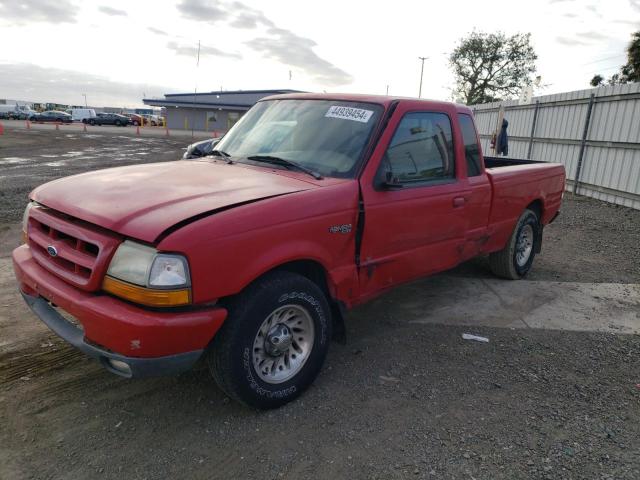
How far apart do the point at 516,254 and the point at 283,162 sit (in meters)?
3.50

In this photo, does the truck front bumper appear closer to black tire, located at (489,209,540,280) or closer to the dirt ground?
the dirt ground

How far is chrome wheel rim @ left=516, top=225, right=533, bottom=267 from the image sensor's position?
5.79 m

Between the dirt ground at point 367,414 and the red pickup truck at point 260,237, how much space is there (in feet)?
1.17

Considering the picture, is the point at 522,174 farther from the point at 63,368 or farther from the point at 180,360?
the point at 63,368

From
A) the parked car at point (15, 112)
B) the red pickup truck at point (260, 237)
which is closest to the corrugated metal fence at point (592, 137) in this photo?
the red pickup truck at point (260, 237)

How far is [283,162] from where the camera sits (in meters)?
3.59

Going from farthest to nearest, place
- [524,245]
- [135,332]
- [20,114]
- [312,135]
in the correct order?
[20,114], [524,245], [312,135], [135,332]

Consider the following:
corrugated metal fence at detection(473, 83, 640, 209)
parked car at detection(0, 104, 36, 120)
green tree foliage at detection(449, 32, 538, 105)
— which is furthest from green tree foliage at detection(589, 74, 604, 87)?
parked car at detection(0, 104, 36, 120)

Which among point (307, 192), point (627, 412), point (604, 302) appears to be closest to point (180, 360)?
point (307, 192)

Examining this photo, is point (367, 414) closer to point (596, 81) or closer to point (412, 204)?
point (412, 204)

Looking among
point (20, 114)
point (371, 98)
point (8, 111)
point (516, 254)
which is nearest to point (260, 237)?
point (371, 98)

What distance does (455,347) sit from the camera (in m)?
4.08

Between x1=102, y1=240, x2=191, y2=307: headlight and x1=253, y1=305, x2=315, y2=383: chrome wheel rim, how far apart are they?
1.96ft

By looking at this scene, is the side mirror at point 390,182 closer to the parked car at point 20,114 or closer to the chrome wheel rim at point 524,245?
the chrome wheel rim at point 524,245
